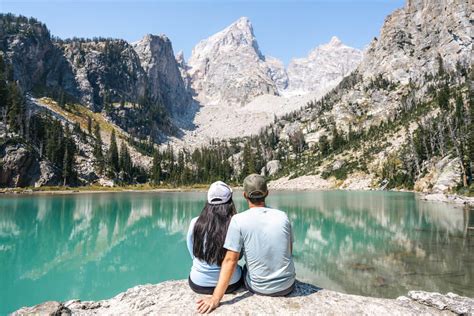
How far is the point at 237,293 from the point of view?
721cm

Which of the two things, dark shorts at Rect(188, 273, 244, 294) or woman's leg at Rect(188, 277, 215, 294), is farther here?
woman's leg at Rect(188, 277, 215, 294)

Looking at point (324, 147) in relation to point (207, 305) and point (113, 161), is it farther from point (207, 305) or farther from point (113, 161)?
point (207, 305)

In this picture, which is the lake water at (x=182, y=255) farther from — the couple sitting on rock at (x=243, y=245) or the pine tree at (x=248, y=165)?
the pine tree at (x=248, y=165)

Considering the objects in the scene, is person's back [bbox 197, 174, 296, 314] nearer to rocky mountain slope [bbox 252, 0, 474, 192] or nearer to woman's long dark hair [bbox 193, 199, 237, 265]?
woman's long dark hair [bbox 193, 199, 237, 265]

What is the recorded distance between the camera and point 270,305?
672cm

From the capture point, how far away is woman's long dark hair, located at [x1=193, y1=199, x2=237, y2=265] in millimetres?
6914

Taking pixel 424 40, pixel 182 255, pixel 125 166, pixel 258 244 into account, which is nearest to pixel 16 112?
pixel 125 166

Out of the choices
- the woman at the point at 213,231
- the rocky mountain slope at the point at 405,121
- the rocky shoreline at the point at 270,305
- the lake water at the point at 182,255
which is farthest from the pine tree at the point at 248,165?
the woman at the point at 213,231

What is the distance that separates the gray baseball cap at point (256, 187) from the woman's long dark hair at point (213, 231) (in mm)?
549

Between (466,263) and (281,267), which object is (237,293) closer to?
(281,267)

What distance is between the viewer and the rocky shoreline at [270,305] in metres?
6.75

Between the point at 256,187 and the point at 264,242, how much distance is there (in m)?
1.01

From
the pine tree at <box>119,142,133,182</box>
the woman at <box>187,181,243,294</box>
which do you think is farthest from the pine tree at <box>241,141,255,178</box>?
the woman at <box>187,181,243,294</box>

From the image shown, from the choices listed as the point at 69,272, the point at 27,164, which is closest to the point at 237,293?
the point at 69,272
